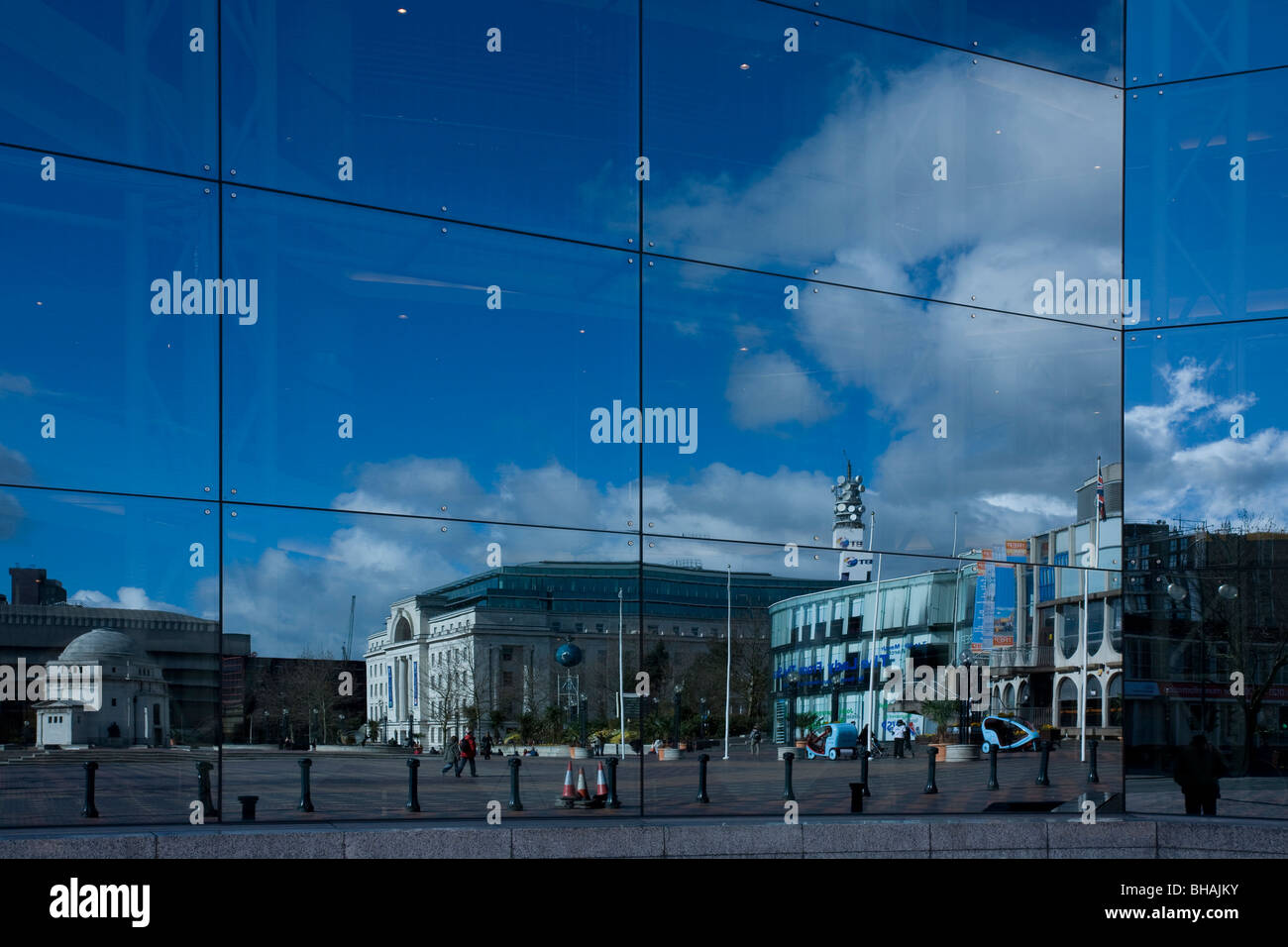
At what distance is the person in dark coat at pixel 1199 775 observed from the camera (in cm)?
1458

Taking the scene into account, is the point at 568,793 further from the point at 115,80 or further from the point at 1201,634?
the point at 115,80

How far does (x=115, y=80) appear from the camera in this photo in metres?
11.9

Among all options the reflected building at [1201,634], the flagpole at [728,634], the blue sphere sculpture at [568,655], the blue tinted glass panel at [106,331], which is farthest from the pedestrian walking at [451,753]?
the reflected building at [1201,634]

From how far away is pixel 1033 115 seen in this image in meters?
15.5

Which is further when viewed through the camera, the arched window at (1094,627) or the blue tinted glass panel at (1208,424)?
the arched window at (1094,627)


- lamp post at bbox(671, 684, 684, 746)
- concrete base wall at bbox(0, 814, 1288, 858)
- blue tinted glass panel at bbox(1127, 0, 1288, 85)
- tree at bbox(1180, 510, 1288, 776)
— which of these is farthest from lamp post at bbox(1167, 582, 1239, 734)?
lamp post at bbox(671, 684, 684, 746)

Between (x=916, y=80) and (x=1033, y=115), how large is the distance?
1.47 metres

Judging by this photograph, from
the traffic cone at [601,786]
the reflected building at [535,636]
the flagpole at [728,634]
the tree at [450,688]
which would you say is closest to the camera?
the reflected building at [535,636]

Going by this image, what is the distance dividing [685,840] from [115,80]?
26.8 ft

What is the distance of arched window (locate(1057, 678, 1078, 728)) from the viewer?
1516cm

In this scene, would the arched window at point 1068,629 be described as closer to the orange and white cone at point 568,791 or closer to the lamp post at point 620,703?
the lamp post at point 620,703

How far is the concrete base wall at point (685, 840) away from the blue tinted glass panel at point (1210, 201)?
18.0 feet

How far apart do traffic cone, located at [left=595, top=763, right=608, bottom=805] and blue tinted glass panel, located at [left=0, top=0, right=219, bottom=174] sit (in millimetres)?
6460
